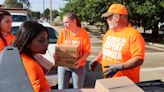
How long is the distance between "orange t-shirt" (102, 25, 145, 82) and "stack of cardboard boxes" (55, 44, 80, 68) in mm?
800

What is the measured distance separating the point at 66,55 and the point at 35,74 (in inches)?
95.8

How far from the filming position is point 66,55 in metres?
4.87

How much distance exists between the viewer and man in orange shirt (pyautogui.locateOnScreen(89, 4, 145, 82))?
3.88 meters

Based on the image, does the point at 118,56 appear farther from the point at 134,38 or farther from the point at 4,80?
the point at 4,80

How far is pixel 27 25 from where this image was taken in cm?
262

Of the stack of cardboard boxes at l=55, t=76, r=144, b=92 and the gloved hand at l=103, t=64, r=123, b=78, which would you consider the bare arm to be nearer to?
the gloved hand at l=103, t=64, r=123, b=78

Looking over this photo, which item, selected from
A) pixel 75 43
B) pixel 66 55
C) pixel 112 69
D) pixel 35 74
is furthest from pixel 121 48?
pixel 35 74

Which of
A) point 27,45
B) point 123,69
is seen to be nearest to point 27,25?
point 27,45

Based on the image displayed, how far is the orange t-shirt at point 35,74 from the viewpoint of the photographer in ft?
7.91

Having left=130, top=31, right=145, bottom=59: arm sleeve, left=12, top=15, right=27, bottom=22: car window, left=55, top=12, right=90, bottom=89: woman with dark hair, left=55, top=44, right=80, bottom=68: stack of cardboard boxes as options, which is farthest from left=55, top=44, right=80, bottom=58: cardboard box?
left=12, top=15, right=27, bottom=22: car window

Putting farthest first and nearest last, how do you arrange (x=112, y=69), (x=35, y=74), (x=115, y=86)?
(x=112, y=69) < (x=35, y=74) < (x=115, y=86)

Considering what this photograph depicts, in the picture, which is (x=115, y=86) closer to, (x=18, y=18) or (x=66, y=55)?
(x=66, y=55)

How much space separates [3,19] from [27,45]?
2.45m

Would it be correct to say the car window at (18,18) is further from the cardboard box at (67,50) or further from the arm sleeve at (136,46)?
the arm sleeve at (136,46)
